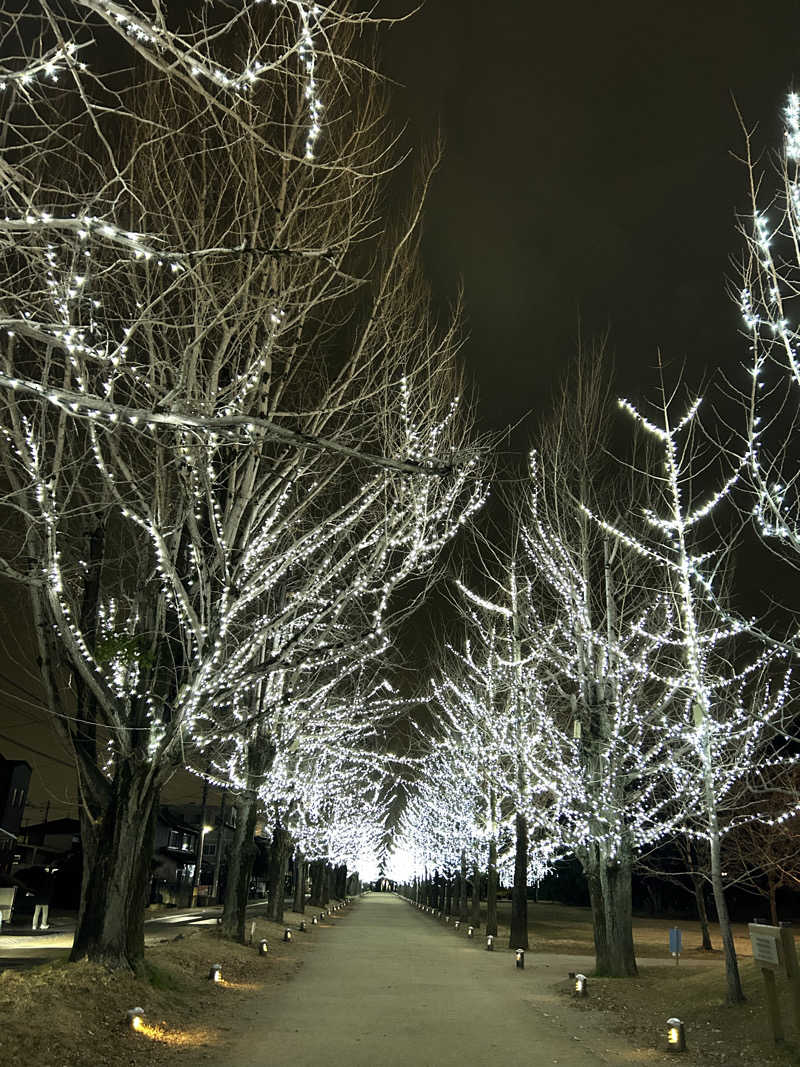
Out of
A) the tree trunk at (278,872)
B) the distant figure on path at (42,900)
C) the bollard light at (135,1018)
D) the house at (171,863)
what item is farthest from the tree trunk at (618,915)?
the house at (171,863)

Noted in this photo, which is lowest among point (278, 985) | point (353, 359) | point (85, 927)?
point (278, 985)

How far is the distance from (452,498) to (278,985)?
8.82m

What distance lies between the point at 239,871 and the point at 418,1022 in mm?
9619

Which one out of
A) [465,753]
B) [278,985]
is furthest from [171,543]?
[465,753]

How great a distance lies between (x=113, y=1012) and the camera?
8.70 m

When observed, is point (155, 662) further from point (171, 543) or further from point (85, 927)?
point (85, 927)

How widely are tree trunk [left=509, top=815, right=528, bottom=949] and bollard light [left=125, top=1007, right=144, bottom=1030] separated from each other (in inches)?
605

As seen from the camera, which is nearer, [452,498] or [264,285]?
[264,285]

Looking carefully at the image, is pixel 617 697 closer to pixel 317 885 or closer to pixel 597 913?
pixel 597 913

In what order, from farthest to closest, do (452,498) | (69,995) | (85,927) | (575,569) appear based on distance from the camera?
(575,569) < (452,498) < (85,927) < (69,995)

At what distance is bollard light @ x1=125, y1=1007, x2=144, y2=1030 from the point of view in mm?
8289

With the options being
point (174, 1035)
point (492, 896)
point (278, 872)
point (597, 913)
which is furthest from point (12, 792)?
point (174, 1035)

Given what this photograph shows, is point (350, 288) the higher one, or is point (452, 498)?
point (350, 288)

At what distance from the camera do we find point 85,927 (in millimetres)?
10117
